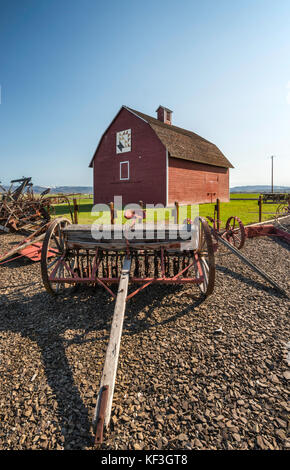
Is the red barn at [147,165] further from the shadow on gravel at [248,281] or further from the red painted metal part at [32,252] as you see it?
the shadow on gravel at [248,281]

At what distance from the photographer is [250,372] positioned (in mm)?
2625

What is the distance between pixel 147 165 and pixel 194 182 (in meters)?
5.21

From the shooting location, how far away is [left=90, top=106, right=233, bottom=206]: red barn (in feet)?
65.4

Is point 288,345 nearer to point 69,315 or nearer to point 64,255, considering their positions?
point 69,315

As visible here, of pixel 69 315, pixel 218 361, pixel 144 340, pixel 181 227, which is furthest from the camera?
pixel 181 227

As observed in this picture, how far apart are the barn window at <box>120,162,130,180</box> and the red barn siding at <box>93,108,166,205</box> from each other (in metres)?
0.35

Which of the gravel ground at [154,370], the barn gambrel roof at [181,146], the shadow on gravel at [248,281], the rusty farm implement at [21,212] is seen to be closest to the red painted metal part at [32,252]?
the gravel ground at [154,370]

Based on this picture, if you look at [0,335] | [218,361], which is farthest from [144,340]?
[0,335]

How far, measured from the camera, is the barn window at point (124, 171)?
21.8 metres

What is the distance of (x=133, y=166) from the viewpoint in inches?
841

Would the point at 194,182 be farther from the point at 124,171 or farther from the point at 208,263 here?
the point at 208,263

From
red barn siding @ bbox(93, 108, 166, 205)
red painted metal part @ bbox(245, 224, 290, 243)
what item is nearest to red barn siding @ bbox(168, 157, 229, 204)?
red barn siding @ bbox(93, 108, 166, 205)

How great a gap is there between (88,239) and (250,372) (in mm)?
3210

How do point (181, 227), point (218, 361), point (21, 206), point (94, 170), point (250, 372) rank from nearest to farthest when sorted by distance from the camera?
point (250, 372) < point (218, 361) < point (181, 227) < point (21, 206) < point (94, 170)
